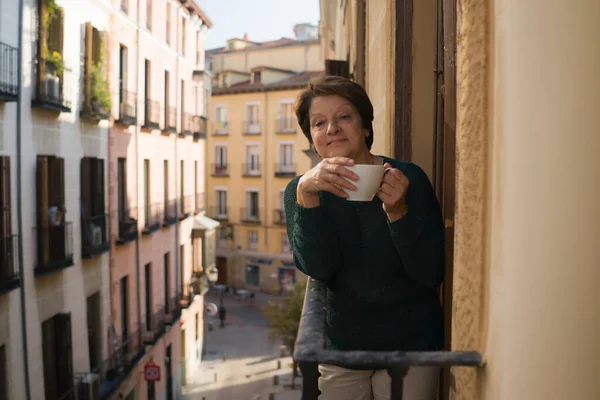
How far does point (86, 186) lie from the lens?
49.2ft

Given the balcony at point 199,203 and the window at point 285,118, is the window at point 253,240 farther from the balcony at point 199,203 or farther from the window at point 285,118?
the balcony at point 199,203

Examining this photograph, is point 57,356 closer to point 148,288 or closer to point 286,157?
point 148,288

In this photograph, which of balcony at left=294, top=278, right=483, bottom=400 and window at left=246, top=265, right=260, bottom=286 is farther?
window at left=246, top=265, right=260, bottom=286

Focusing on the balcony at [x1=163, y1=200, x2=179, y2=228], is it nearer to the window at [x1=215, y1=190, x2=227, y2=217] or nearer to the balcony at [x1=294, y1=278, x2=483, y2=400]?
the window at [x1=215, y1=190, x2=227, y2=217]

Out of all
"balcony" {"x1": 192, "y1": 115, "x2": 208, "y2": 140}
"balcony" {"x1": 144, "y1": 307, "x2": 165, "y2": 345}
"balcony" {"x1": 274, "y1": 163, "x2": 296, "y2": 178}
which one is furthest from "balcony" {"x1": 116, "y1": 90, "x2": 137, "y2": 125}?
"balcony" {"x1": 274, "y1": 163, "x2": 296, "y2": 178}

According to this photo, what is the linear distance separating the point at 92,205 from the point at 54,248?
9.00ft

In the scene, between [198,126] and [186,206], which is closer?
[186,206]

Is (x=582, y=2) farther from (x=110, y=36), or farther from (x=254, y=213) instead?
(x=254, y=213)

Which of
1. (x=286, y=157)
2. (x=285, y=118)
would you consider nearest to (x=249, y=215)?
(x=286, y=157)

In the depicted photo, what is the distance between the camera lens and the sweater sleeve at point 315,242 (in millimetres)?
2010

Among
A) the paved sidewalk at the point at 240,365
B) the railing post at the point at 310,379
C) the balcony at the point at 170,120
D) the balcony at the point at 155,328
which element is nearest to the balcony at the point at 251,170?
the paved sidewalk at the point at 240,365

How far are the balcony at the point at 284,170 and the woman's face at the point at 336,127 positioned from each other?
1336 inches

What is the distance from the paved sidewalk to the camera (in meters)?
21.8

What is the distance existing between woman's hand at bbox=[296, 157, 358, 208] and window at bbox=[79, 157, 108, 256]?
13.4 meters
